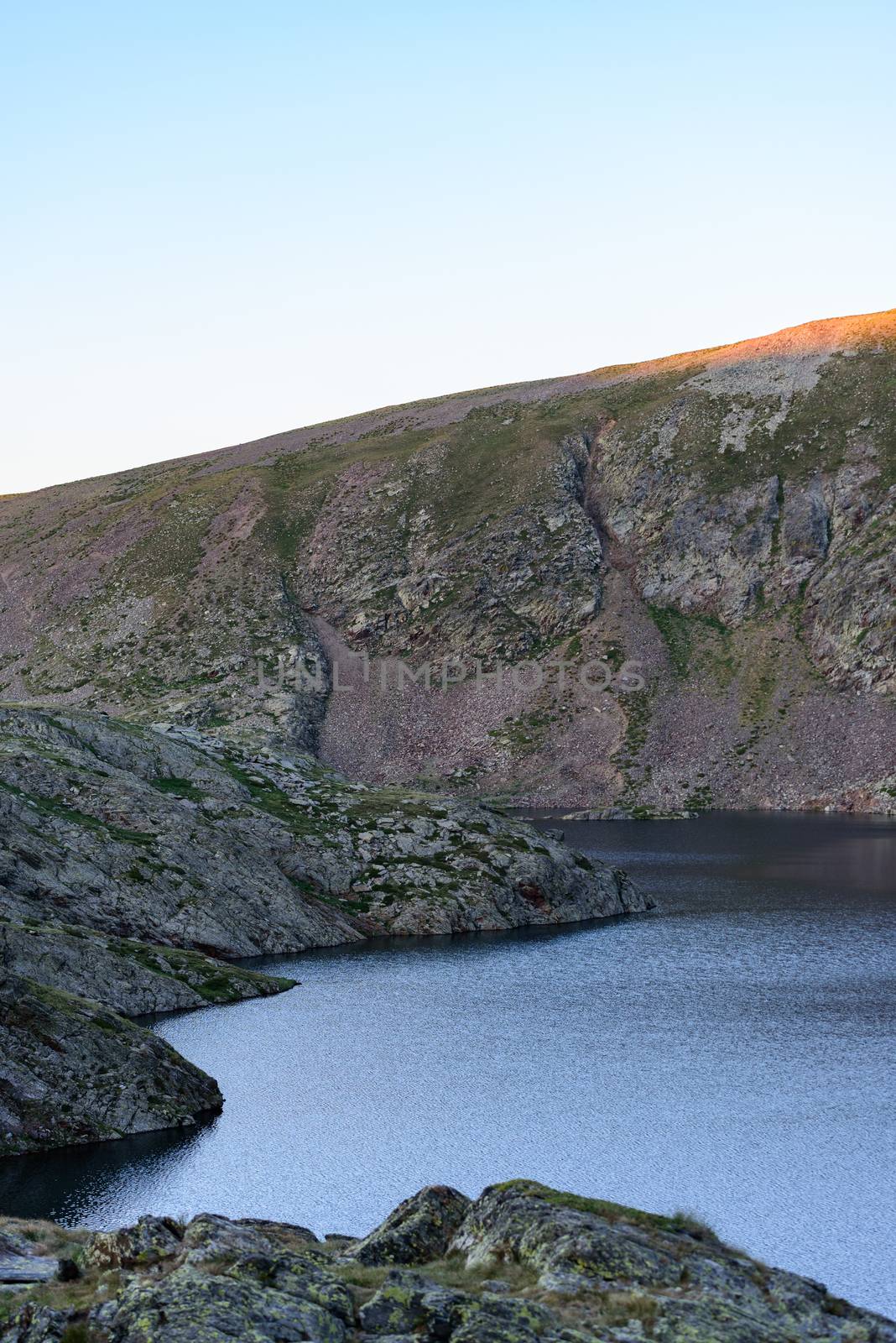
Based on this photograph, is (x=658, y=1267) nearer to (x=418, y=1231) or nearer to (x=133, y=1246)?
(x=418, y=1231)

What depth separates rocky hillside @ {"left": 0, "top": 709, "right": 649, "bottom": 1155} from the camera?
48.8 metres

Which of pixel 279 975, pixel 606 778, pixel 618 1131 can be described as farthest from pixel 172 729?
pixel 606 778

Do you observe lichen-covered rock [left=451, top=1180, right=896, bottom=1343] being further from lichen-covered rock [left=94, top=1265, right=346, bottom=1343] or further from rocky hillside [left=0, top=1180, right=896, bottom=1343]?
lichen-covered rock [left=94, top=1265, right=346, bottom=1343]

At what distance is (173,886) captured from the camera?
79.5 m

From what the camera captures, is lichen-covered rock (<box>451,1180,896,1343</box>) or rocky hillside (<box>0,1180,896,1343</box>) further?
lichen-covered rock (<box>451,1180,896,1343</box>)

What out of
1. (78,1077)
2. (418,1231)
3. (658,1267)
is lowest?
(78,1077)

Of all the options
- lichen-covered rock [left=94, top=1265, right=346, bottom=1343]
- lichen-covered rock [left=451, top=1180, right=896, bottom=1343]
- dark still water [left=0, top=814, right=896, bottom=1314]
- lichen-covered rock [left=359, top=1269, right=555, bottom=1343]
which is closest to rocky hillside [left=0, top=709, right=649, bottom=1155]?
dark still water [left=0, top=814, right=896, bottom=1314]

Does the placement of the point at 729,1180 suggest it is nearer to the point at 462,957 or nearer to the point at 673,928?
the point at 462,957

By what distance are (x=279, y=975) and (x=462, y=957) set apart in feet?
40.0

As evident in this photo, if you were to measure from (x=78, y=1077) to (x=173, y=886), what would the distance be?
31550 mm

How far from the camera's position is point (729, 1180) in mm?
42500

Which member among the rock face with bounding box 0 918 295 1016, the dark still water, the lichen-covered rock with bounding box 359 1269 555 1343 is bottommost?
the dark still water

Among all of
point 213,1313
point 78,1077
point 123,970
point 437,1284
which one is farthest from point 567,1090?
point 213,1313

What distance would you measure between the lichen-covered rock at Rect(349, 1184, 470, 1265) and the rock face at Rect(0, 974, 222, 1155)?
1871 cm
